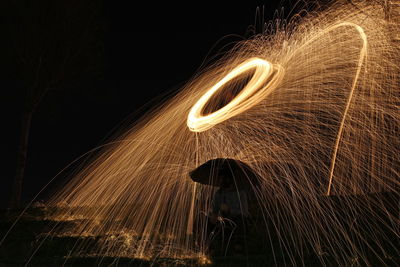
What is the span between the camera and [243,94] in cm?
902

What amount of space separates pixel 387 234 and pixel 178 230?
463 cm

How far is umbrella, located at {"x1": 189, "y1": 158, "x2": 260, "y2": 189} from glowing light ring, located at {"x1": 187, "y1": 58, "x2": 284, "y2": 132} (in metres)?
0.76

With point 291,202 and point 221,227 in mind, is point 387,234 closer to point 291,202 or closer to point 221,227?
point 291,202

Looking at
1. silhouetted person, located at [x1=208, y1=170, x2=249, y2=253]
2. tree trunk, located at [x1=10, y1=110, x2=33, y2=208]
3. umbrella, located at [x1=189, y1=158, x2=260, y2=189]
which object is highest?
tree trunk, located at [x1=10, y1=110, x2=33, y2=208]

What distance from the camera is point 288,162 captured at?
8844 mm

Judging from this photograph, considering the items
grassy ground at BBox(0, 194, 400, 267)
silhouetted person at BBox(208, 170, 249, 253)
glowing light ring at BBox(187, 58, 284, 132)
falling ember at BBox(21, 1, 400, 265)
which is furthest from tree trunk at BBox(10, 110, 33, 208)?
silhouetted person at BBox(208, 170, 249, 253)

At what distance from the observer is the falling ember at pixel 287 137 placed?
29.1 feet

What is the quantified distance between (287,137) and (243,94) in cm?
127

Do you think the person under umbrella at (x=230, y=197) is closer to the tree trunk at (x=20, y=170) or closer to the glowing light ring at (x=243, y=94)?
the glowing light ring at (x=243, y=94)

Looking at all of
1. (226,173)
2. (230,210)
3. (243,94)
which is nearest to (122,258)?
(230,210)

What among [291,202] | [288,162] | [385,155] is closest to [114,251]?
[288,162]

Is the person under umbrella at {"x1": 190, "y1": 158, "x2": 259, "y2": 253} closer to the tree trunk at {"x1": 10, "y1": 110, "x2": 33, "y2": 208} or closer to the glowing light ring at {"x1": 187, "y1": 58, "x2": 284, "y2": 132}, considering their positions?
the glowing light ring at {"x1": 187, "y1": 58, "x2": 284, "y2": 132}

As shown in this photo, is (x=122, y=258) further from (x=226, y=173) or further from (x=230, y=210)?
(x=226, y=173)

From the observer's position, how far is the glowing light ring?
8594 mm
